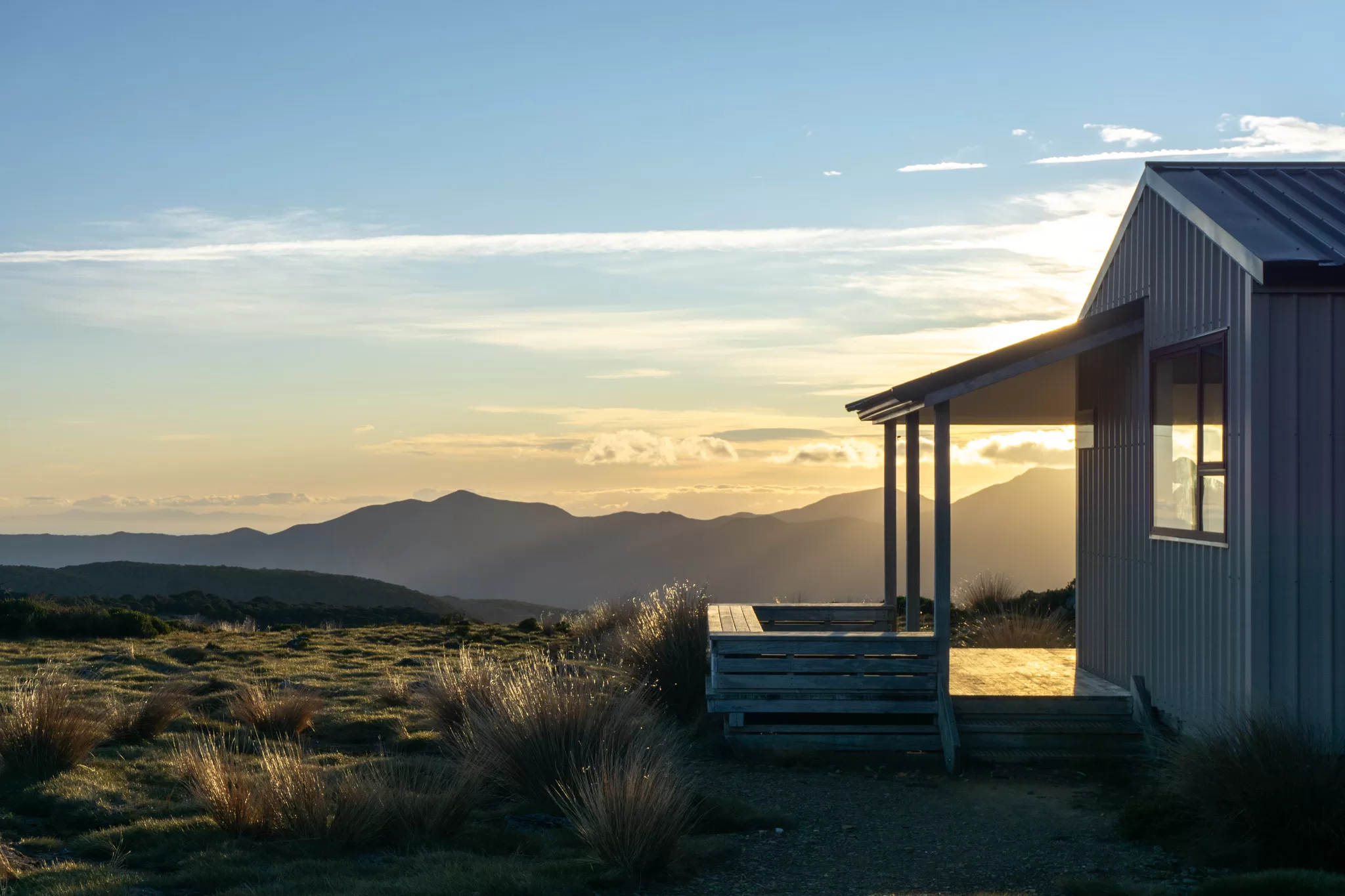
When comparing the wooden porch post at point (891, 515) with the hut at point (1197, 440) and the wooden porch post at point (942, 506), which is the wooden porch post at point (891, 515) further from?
the wooden porch post at point (942, 506)

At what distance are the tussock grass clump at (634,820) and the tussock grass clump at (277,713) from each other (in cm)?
461

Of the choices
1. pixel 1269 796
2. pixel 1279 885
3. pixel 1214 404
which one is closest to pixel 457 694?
pixel 1269 796

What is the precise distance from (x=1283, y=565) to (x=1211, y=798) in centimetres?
167

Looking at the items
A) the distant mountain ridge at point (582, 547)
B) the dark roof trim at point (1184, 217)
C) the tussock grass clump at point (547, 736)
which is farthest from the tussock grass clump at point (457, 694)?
the distant mountain ridge at point (582, 547)

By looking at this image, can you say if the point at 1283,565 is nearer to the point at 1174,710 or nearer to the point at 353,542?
the point at 1174,710

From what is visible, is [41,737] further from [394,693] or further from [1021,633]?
[1021,633]

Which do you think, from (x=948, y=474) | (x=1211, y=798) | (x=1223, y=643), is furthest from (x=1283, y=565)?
(x=948, y=474)

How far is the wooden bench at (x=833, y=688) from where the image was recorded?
9383mm

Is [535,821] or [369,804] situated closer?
[369,804]

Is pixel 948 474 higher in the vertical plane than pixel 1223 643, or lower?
higher

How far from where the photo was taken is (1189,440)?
8.52m

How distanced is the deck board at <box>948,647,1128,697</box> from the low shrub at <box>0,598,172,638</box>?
1323cm

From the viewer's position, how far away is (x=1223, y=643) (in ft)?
25.8

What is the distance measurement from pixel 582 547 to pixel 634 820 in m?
139
